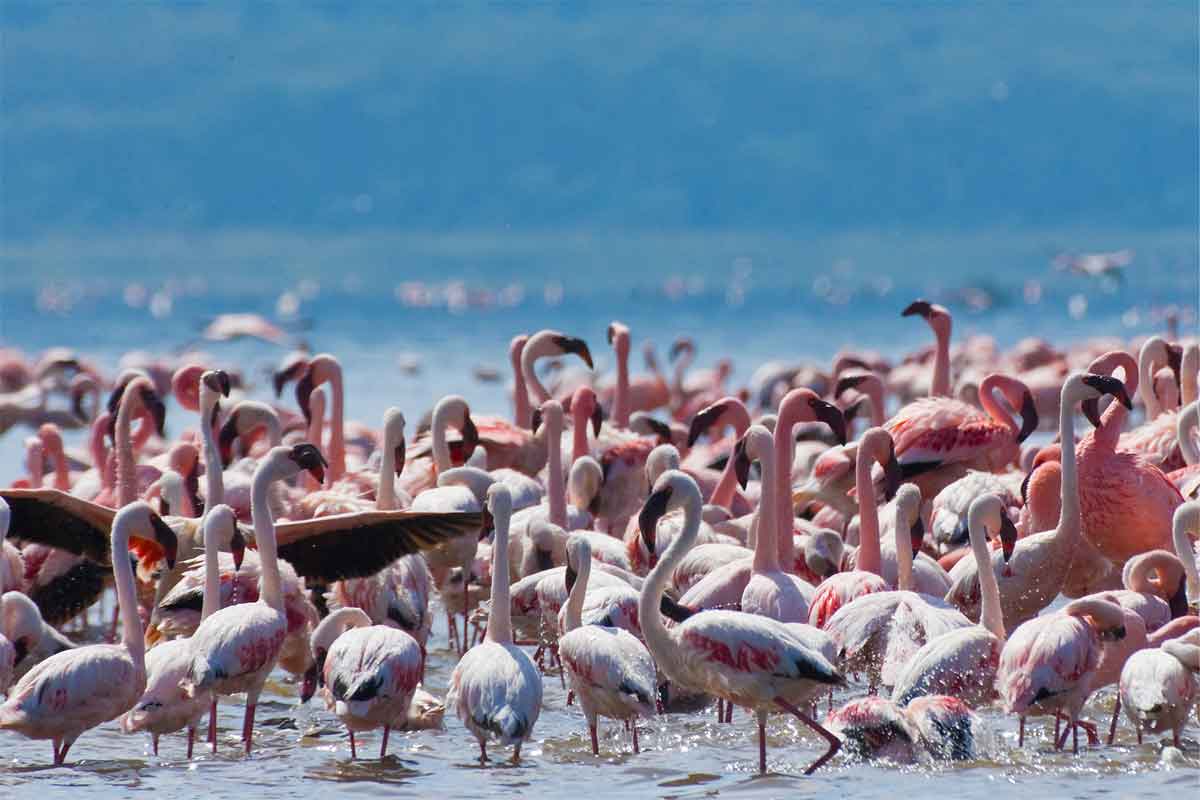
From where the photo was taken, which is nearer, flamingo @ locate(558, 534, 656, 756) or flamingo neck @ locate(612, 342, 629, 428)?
flamingo @ locate(558, 534, 656, 756)

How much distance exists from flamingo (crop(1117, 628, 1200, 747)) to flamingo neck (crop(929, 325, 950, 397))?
5.44 metres

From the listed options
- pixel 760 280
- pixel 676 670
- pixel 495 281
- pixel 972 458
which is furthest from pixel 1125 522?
pixel 495 281

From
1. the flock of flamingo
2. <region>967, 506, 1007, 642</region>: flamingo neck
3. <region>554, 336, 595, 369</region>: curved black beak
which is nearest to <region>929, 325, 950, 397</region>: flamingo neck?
the flock of flamingo

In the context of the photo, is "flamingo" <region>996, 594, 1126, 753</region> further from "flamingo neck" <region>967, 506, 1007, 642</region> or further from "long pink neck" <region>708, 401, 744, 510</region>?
"long pink neck" <region>708, 401, 744, 510</region>

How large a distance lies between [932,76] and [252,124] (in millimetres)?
35957

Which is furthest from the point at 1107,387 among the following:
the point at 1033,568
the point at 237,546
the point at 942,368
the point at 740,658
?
the point at 942,368

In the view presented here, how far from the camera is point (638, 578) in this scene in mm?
7477

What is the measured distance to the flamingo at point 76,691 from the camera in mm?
5918

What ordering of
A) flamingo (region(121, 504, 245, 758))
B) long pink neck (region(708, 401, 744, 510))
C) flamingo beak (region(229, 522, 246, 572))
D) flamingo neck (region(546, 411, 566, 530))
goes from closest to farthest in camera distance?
flamingo (region(121, 504, 245, 758)), flamingo beak (region(229, 522, 246, 572)), flamingo neck (region(546, 411, 566, 530)), long pink neck (region(708, 401, 744, 510))

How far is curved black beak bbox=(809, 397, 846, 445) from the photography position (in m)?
7.96

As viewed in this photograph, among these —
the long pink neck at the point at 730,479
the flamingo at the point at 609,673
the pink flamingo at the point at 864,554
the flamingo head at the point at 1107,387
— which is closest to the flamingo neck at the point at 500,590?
the flamingo at the point at 609,673

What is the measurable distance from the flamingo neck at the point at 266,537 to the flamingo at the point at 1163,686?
2855mm

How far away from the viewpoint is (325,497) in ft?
27.3

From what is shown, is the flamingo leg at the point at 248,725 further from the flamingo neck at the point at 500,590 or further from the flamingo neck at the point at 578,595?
the flamingo neck at the point at 578,595
